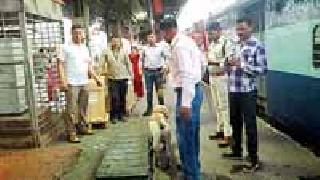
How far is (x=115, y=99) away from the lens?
1103 centimetres

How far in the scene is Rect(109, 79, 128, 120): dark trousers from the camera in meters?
11.0

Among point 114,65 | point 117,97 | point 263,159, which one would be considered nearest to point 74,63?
point 114,65

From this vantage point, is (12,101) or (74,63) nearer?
(12,101)

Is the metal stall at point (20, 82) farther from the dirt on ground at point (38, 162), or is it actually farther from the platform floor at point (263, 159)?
the platform floor at point (263, 159)

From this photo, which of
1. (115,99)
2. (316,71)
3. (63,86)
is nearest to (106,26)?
(115,99)

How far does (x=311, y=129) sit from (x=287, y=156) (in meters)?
0.58

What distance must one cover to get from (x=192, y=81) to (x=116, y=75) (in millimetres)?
5083

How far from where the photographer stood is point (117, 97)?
434 inches

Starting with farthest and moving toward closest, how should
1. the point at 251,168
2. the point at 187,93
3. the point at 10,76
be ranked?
the point at 10,76 < the point at 251,168 < the point at 187,93

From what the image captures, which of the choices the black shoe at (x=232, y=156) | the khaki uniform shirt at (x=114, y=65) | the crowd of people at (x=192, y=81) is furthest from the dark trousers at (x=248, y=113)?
the khaki uniform shirt at (x=114, y=65)

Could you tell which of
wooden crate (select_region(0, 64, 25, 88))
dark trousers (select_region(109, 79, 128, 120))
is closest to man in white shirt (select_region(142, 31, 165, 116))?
dark trousers (select_region(109, 79, 128, 120))

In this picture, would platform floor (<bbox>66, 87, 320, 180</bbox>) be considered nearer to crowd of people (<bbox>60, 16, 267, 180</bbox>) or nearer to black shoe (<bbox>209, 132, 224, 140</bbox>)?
black shoe (<bbox>209, 132, 224, 140</bbox>)

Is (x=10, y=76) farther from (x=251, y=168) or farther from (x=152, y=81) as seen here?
(x=152, y=81)

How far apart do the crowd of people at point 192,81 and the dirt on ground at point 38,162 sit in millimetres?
868
